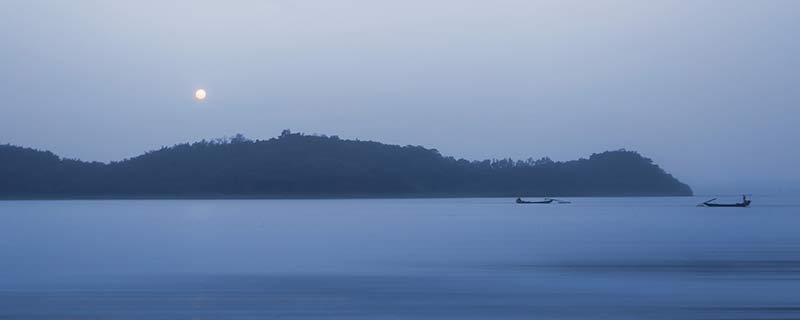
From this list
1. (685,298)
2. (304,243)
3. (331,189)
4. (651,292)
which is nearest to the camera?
(685,298)

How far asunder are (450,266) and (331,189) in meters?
112

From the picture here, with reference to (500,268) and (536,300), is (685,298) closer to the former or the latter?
(536,300)

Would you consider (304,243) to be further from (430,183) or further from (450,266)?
(430,183)

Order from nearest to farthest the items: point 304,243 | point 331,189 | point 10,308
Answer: point 10,308 → point 304,243 → point 331,189

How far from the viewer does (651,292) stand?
19859 millimetres

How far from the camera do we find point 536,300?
61.5 feet

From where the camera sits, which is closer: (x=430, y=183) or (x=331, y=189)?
(x=331, y=189)

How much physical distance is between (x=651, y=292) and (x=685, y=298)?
1.26 m

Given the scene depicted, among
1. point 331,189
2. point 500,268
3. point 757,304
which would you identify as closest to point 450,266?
point 500,268

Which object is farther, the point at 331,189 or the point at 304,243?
the point at 331,189

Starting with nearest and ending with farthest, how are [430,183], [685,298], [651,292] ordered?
[685,298] < [651,292] < [430,183]

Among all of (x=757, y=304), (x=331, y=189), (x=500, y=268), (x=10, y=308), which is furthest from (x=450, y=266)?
(x=331, y=189)

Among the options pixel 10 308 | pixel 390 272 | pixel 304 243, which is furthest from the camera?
pixel 304 243

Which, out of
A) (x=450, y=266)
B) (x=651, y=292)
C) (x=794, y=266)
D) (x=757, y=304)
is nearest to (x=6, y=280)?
(x=450, y=266)
